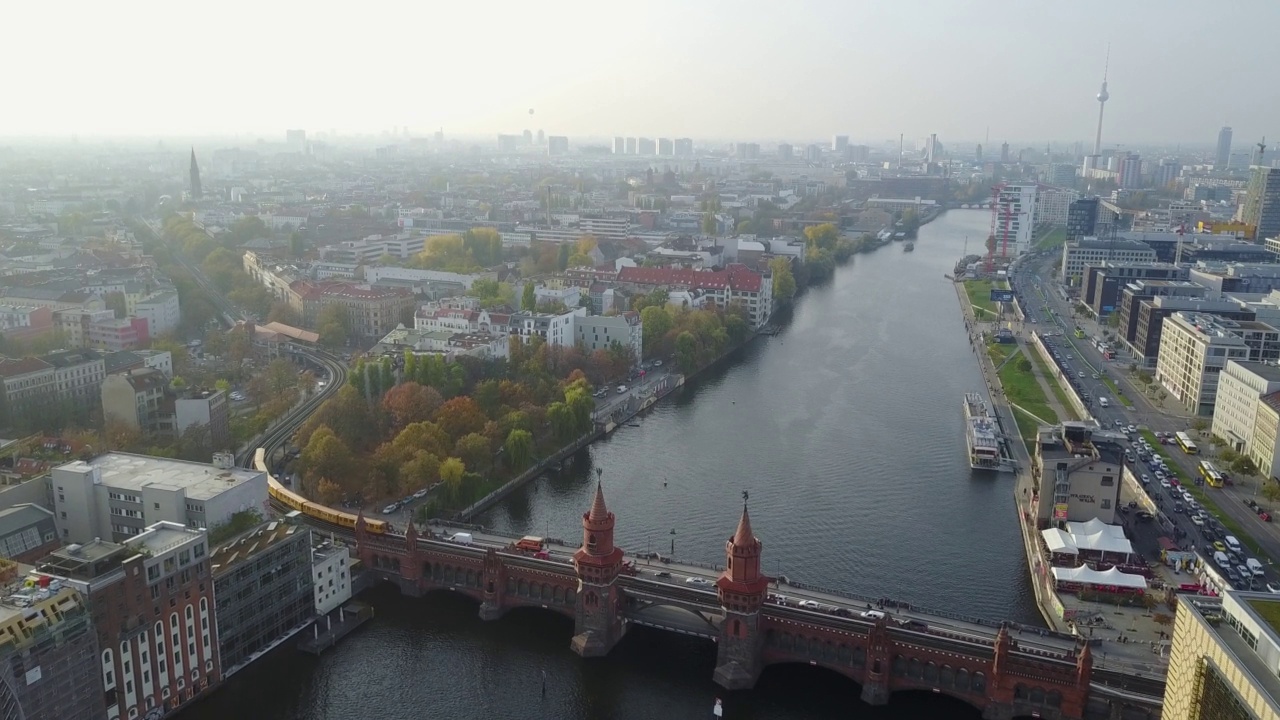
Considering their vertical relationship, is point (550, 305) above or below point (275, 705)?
above

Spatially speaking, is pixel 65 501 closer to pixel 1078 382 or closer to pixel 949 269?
pixel 1078 382

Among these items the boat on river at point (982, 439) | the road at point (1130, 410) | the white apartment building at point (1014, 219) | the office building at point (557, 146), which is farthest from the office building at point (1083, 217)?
the office building at point (557, 146)

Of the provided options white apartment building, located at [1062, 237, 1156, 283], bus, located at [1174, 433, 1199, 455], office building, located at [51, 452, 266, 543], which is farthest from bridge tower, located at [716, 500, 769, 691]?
Answer: white apartment building, located at [1062, 237, 1156, 283]

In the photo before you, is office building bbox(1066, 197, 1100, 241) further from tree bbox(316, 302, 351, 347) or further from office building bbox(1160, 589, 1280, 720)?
office building bbox(1160, 589, 1280, 720)

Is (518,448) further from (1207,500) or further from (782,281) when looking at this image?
(782,281)

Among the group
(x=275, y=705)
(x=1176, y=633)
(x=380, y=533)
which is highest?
(x=1176, y=633)

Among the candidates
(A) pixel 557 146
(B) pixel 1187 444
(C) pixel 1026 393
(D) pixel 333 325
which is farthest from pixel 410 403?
(A) pixel 557 146

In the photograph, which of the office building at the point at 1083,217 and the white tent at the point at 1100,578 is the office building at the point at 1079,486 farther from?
the office building at the point at 1083,217

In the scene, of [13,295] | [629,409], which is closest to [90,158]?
[13,295]
